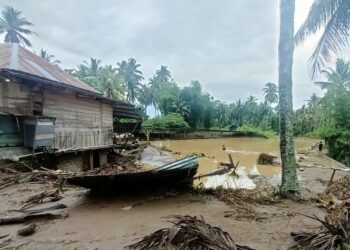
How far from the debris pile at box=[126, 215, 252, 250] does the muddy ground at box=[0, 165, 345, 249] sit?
47 centimetres

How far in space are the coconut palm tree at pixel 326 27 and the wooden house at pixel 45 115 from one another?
27.7 feet

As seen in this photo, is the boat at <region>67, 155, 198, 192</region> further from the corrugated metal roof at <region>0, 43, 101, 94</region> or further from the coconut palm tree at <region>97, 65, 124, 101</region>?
the coconut palm tree at <region>97, 65, 124, 101</region>

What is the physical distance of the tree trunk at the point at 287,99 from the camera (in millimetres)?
7000

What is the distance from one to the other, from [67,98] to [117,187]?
641 centimetres

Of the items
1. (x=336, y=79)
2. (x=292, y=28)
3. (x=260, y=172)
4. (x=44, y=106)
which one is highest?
(x=336, y=79)

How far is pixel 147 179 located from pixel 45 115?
5887 millimetres

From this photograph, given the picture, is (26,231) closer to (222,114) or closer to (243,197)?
(243,197)

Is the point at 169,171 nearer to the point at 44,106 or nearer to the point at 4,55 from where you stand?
the point at 44,106

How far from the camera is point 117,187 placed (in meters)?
6.67

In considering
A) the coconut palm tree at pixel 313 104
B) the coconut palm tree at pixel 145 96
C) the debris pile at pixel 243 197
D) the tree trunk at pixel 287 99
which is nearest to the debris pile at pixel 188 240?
the debris pile at pixel 243 197

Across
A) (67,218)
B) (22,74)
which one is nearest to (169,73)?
(22,74)

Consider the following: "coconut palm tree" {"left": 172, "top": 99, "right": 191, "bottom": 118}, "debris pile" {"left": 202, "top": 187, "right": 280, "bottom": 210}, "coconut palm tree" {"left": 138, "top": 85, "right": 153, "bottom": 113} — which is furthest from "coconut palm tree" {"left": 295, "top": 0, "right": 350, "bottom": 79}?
"coconut palm tree" {"left": 138, "top": 85, "right": 153, "bottom": 113}

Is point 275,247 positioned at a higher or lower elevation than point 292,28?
lower

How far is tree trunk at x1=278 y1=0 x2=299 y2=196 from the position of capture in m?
7.00
